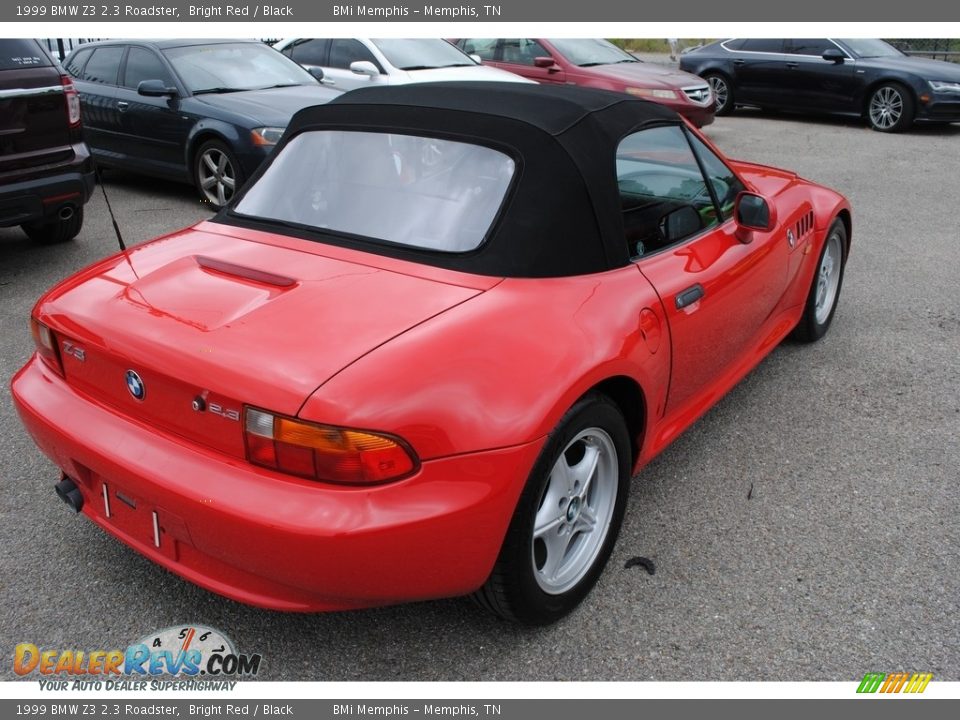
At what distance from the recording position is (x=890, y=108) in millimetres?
12305

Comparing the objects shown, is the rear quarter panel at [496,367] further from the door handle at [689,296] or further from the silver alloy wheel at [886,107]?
the silver alloy wheel at [886,107]

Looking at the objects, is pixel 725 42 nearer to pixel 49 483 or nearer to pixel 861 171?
pixel 861 171

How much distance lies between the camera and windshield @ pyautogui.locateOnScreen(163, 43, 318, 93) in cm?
806

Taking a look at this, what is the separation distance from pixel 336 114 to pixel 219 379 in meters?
1.44

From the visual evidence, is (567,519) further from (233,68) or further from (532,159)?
(233,68)

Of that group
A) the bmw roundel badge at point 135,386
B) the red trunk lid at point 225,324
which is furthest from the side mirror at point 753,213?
the bmw roundel badge at point 135,386

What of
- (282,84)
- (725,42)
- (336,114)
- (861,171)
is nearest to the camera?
(336,114)

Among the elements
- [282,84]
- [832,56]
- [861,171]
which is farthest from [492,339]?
[832,56]

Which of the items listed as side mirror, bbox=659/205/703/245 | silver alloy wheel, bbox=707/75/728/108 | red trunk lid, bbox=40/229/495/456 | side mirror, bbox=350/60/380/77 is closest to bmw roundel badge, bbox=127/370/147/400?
red trunk lid, bbox=40/229/495/456

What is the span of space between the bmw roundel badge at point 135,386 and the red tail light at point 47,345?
17.4 inches

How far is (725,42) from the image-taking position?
1406cm

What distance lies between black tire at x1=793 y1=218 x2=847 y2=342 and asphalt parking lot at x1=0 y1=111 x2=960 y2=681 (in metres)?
0.12

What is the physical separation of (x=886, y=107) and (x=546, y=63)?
16.6ft
